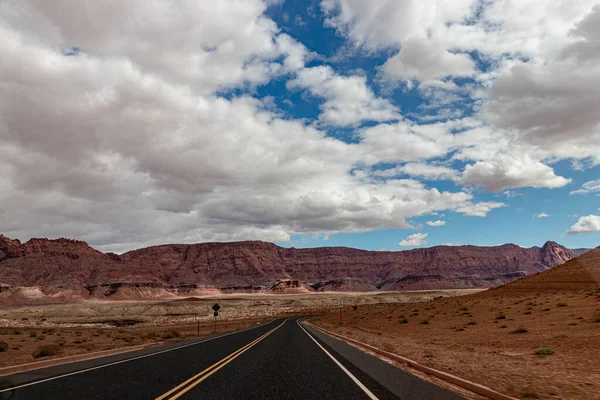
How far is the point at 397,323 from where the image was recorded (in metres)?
38.7

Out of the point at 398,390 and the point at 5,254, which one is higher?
the point at 5,254

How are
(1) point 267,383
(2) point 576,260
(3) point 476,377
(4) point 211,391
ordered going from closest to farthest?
(4) point 211,391
(1) point 267,383
(3) point 476,377
(2) point 576,260

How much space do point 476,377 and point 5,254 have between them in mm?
235295

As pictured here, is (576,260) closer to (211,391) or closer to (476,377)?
(476,377)

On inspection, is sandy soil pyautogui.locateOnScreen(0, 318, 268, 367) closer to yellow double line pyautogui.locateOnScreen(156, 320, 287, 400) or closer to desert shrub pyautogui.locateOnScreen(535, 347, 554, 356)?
yellow double line pyautogui.locateOnScreen(156, 320, 287, 400)

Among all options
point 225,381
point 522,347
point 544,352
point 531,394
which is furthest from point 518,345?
point 225,381

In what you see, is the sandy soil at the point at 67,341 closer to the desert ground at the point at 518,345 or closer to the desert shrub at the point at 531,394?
the desert ground at the point at 518,345

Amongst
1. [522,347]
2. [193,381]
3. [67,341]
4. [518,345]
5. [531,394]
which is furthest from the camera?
[67,341]

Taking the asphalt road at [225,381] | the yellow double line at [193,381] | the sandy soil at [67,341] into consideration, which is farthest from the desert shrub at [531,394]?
the sandy soil at [67,341]

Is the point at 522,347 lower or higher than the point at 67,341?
higher

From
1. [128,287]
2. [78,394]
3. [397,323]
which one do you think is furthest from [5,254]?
[78,394]

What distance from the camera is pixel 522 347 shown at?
17.9 metres

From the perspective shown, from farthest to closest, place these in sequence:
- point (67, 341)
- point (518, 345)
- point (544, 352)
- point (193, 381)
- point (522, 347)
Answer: point (67, 341)
point (518, 345)
point (522, 347)
point (544, 352)
point (193, 381)

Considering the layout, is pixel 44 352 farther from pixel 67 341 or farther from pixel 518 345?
pixel 518 345
